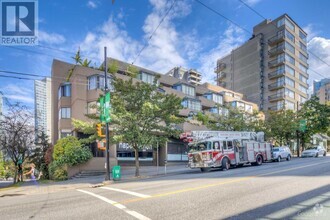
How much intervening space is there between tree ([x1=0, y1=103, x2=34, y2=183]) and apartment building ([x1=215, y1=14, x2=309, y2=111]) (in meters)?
55.3

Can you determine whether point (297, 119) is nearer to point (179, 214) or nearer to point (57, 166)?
point (57, 166)

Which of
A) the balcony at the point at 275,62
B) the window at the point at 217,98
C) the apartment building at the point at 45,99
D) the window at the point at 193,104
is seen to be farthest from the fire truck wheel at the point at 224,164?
the balcony at the point at 275,62

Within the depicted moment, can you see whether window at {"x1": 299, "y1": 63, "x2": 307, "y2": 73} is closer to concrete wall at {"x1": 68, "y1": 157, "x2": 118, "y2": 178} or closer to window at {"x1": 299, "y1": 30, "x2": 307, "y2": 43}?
window at {"x1": 299, "y1": 30, "x2": 307, "y2": 43}

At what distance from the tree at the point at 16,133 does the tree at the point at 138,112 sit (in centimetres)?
1237

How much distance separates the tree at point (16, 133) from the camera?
27.0m

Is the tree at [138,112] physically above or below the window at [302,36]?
below

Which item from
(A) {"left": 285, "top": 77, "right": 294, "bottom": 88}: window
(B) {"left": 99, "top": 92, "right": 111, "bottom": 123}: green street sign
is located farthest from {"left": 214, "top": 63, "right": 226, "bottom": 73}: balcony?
(B) {"left": 99, "top": 92, "right": 111, "bottom": 123}: green street sign

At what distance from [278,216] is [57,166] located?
73.4 ft

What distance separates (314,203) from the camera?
771 centimetres

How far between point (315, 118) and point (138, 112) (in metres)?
36.6

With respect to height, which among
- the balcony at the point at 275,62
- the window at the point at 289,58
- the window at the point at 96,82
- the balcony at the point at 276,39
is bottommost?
the window at the point at 96,82

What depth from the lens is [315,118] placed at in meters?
45.9

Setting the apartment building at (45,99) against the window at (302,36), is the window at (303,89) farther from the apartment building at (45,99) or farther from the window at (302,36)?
the apartment building at (45,99)

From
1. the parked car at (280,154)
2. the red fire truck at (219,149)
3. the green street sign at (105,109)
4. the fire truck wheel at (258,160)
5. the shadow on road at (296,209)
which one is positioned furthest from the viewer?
the parked car at (280,154)
